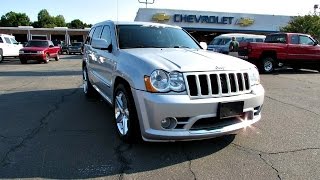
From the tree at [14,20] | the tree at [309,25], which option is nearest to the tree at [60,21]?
the tree at [14,20]

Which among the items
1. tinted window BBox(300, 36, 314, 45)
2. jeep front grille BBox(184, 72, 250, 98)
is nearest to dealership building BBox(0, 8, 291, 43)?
tinted window BBox(300, 36, 314, 45)

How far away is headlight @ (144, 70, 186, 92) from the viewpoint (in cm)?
436

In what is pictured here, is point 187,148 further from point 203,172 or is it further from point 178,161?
point 203,172

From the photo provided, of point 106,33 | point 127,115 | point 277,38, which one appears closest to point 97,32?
point 106,33

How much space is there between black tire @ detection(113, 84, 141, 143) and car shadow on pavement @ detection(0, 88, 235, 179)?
5.6 inches

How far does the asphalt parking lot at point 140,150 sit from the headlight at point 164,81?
0.89 metres

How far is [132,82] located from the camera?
467 centimetres

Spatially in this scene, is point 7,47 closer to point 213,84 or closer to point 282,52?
point 282,52

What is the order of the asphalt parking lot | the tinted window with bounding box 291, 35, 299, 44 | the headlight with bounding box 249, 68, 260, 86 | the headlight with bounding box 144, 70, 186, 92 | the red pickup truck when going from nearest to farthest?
the asphalt parking lot, the headlight with bounding box 144, 70, 186, 92, the headlight with bounding box 249, 68, 260, 86, the red pickup truck, the tinted window with bounding box 291, 35, 299, 44

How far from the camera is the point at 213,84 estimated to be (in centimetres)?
445

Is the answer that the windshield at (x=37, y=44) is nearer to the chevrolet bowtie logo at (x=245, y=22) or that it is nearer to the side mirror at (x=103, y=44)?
the side mirror at (x=103, y=44)

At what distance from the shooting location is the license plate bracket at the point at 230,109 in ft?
14.5

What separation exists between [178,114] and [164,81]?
462 millimetres

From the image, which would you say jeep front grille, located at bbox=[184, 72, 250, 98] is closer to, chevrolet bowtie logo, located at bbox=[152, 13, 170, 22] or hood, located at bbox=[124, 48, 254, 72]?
hood, located at bbox=[124, 48, 254, 72]
